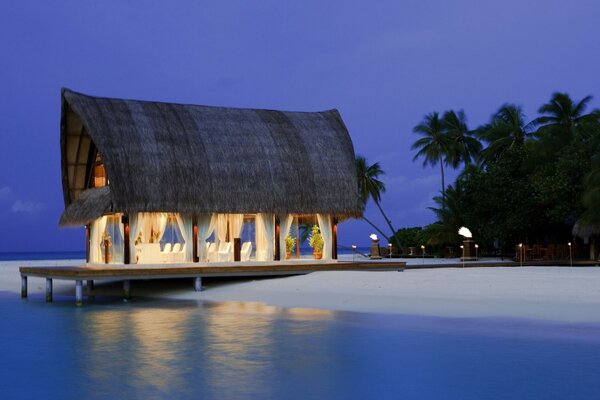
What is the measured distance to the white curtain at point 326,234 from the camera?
25.6 m

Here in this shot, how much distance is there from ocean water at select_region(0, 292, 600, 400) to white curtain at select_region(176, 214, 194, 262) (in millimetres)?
5903

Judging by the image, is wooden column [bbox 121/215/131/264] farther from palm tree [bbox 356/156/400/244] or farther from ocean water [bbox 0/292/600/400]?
palm tree [bbox 356/156/400/244]

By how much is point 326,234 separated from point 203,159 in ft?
15.1

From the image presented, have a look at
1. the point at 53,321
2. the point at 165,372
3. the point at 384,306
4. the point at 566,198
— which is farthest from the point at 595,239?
the point at 165,372

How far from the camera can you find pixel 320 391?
33.0 feet

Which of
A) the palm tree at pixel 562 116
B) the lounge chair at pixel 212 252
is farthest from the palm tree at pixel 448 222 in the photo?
the lounge chair at pixel 212 252

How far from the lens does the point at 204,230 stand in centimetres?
2405

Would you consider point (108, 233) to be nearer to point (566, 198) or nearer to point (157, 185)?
point (157, 185)

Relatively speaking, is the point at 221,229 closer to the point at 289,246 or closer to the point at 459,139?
the point at 289,246

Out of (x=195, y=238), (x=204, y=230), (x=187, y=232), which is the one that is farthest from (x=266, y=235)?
(x=187, y=232)

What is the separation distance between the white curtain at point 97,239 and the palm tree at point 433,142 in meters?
22.9

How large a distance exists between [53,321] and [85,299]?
5.15 m

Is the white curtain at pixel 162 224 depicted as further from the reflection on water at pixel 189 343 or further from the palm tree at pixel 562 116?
the palm tree at pixel 562 116

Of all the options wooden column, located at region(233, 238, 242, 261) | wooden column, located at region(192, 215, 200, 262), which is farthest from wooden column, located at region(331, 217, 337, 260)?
wooden column, located at region(192, 215, 200, 262)
